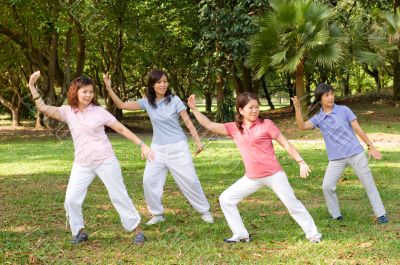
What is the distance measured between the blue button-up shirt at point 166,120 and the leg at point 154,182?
0.28m

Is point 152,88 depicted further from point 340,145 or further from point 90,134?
point 340,145

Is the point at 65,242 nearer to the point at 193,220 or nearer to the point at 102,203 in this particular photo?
the point at 193,220

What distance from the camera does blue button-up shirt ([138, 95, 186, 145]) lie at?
6.43 metres

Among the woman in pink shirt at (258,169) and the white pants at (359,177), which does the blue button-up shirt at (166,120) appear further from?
the white pants at (359,177)

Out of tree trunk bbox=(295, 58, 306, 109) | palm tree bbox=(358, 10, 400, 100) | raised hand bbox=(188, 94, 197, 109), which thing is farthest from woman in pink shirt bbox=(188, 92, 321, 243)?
palm tree bbox=(358, 10, 400, 100)

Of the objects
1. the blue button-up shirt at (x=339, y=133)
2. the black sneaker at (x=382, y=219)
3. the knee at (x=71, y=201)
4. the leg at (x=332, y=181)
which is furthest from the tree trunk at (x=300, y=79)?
the knee at (x=71, y=201)

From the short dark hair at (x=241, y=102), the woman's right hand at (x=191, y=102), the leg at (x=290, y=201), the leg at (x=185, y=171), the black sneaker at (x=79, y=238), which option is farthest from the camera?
the leg at (x=185, y=171)

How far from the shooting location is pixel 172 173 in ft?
21.4

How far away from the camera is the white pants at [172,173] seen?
645 centimetres

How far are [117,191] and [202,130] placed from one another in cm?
1518

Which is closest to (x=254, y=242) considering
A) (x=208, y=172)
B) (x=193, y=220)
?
(x=193, y=220)

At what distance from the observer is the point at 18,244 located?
5.79m

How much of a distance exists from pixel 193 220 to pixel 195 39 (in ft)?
56.5

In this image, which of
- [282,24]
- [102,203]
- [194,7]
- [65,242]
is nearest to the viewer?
[65,242]
